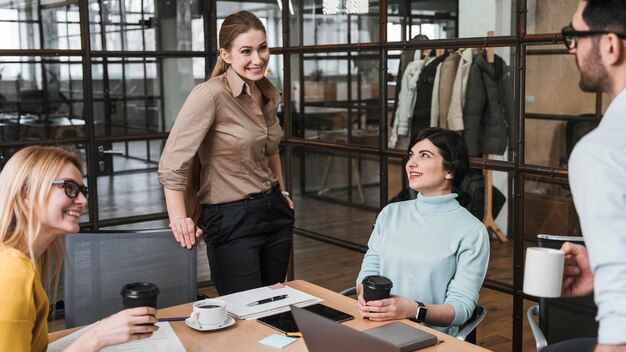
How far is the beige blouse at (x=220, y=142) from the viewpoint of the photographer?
8.55ft

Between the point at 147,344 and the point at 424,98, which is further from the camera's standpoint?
the point at 424,98

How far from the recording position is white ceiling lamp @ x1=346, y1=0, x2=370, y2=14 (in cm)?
356

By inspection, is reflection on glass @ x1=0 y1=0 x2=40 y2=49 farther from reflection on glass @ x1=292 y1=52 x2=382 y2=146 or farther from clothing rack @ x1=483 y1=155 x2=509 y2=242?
clothing rack @ x1=483 y1=155 x2=509 y2=242

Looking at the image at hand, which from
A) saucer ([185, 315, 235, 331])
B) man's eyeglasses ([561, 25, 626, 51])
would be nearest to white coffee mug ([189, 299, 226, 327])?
saucer ([185, 315, 235, 331])

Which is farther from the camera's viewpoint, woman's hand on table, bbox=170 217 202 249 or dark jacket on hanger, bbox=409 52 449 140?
dark jacket on hanger, bbox=409 52 449 140

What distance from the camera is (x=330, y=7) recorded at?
3.81m

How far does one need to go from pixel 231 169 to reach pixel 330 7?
1.42 m

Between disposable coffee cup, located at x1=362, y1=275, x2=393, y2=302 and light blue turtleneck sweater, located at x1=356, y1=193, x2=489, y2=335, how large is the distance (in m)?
0.37

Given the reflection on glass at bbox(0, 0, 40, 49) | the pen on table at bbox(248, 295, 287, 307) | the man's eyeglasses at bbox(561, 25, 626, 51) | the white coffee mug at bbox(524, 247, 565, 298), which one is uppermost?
the reflection on glass at bbox(0, 0, 40, 49)

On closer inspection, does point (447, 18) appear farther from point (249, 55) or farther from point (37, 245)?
point (37, 245)

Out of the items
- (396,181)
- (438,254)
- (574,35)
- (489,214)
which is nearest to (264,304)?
(438,254)

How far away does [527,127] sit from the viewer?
287cm

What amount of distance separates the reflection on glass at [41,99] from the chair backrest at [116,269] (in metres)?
1.66

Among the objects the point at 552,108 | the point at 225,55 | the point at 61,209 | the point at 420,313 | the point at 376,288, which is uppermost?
the point at 225,55
